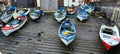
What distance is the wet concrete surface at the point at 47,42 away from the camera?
14428mm

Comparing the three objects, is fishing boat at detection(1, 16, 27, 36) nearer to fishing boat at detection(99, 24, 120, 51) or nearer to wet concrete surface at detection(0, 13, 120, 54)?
wet concrete surface at detection(0, 13, 120, 54)

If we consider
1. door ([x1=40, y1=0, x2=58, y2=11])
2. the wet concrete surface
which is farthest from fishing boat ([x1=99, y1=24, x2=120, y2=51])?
door ([x1=40, y1=0, x2=58, y2=11])

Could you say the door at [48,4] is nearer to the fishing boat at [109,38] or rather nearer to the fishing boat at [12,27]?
the fishing boat at [12,27]

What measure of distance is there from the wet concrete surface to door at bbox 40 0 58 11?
7.18 m

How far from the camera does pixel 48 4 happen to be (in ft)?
90.4

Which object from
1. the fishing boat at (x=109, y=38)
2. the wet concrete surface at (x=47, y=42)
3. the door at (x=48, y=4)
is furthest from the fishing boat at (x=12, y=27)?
the fishing boat at (x=109, y=38)

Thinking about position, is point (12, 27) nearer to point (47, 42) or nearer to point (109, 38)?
point (47, 42)

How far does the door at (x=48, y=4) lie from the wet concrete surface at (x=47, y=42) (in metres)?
7.18

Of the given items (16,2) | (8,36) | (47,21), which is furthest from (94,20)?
(16,2)

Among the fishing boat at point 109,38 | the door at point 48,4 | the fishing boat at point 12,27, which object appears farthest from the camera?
the door at point 48,4

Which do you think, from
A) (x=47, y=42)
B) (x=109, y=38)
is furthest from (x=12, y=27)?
(x=109, y=38)

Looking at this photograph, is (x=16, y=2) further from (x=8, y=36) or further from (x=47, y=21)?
(x=8, y=36)

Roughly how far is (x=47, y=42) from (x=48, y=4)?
41.7 ft

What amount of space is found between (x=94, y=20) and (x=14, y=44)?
13.1 m
